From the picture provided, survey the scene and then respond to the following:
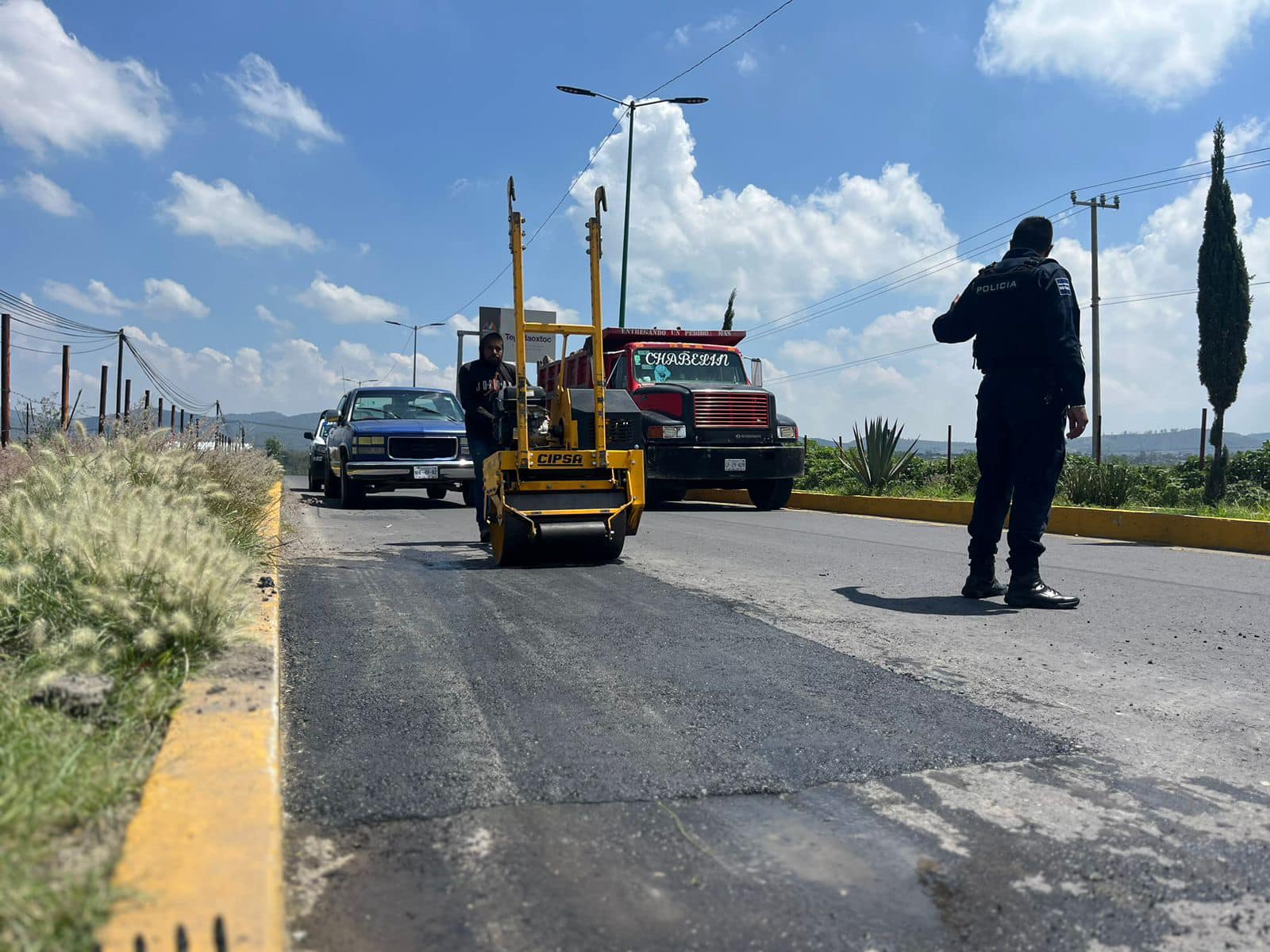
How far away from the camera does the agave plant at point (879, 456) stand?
52.2 feet

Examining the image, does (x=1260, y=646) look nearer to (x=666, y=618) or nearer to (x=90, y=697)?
(x=666, y=618)

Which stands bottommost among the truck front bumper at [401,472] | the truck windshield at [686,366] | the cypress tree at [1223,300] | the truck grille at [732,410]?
the truck front bumper at [401,472]

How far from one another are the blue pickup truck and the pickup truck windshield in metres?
0.01

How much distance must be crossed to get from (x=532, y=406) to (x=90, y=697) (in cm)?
522

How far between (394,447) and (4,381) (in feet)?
52.3

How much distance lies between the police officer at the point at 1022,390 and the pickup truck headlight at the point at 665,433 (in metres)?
8.43

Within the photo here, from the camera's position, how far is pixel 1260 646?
4.35 metres

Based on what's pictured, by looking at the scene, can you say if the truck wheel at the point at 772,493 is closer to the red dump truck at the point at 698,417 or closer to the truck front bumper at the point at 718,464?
the red dump truck at the point at 698,417

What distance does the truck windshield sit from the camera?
14.7 meters

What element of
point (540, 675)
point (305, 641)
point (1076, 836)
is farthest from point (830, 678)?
point (305, 641)

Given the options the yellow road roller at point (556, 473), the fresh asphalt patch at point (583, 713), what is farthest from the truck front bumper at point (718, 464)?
the fresh asphalt patch at point (583, 713)

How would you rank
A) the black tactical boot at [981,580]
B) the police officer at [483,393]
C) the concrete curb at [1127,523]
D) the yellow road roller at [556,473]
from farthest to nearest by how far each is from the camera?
the concrete curb at [1127,523] → the police officer at [483,393] → the yellow road roller at [556,473] → the black tactical boot at [981,580]

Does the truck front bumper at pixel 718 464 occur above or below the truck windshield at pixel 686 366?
below

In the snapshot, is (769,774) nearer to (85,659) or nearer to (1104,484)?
(85,659)
